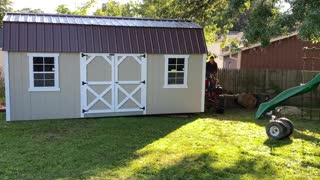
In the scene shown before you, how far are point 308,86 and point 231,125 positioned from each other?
112 inches

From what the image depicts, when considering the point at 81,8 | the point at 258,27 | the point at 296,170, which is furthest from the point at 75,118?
the point at 81,8

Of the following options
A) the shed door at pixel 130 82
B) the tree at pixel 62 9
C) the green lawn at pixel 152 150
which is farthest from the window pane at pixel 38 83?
the tree at pixel 62 9

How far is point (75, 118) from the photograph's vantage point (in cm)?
1109

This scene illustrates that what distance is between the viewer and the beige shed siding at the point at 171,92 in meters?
11.6

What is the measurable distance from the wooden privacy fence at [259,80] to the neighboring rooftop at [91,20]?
390 centimetres

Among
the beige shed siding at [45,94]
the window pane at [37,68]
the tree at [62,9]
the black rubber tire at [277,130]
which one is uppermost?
the tree at [62,9]

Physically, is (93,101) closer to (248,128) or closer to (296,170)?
(248,128)

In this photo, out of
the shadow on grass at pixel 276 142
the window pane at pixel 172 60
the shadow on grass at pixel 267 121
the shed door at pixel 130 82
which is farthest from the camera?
the window pane at pixel 172 60

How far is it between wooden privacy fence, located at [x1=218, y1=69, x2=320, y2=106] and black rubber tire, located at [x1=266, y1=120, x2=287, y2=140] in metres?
6.78

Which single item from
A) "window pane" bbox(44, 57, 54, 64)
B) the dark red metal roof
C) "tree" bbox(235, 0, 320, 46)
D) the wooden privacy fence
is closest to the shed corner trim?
the dark red metal roof

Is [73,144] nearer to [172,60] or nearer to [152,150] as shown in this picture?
[152,150]

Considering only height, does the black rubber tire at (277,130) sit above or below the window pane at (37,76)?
below

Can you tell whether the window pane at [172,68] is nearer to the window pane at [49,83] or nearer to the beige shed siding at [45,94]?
the beige shed siding at [45,94]

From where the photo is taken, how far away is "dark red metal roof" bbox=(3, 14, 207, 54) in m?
10.4
